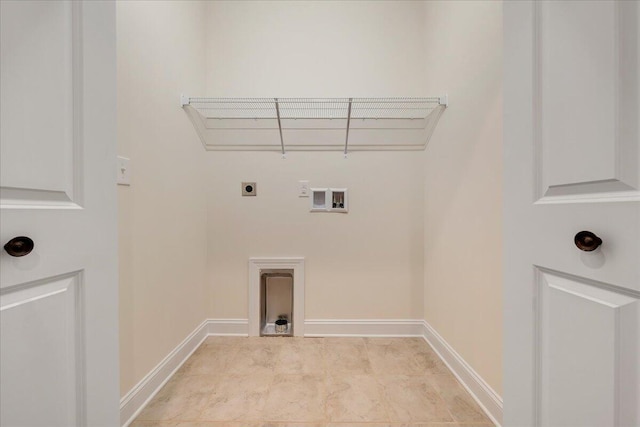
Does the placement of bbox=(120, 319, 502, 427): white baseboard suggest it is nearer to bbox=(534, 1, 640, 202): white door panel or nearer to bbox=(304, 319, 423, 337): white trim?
bbox=(304, 319, 423, 337): white trim

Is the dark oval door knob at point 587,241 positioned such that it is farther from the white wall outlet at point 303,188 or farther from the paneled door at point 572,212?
the white wall outlet at point 303,188

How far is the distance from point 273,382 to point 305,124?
1.80 meters

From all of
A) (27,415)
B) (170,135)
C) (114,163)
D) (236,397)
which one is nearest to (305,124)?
(170,135)

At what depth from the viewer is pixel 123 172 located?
48.6 inches

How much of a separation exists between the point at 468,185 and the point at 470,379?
105 centimetres

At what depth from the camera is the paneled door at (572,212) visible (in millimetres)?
472

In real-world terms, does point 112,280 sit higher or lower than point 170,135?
lower

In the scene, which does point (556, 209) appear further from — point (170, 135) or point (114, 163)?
point (170, 135)

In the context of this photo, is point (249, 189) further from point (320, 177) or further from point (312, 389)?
point (312, 389)

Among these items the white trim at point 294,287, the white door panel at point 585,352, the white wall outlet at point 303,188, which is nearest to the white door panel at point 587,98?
the white door panel at point 585,352

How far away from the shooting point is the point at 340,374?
1638 millimetres

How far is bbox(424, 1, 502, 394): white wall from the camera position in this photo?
1270mm

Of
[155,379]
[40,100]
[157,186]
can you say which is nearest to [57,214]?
[40,100]

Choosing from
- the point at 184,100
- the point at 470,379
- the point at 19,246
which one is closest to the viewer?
the point at 19,246
